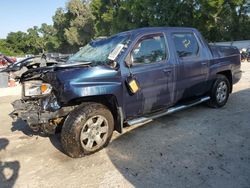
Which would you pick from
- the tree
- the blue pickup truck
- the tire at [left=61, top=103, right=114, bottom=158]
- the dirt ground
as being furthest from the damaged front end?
the tree

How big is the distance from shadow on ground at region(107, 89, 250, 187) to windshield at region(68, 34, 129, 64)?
4.55ft

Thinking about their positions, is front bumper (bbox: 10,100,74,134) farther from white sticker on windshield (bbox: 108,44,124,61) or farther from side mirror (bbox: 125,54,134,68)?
side mirror (bbox: 125,54,134,68)

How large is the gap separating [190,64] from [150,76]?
1.11 m

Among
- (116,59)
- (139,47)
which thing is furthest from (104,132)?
(139,47)

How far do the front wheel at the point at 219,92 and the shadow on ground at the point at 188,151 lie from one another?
29 centimetres

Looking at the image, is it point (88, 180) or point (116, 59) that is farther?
point (116, 59)

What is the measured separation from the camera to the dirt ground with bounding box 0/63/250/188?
3318 millimetres

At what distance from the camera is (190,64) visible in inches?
206

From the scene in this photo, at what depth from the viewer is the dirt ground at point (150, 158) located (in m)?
3.32

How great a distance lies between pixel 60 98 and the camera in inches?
149

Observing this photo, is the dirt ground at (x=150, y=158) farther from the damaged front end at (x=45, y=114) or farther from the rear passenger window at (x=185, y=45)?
the rear passenger window at (x=185, y=45)

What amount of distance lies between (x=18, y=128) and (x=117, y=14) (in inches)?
1515

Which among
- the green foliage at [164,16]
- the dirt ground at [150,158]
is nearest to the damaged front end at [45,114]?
the dirt ground at [150,158]

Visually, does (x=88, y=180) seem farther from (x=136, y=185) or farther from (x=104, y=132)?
(x=104, y=132)
